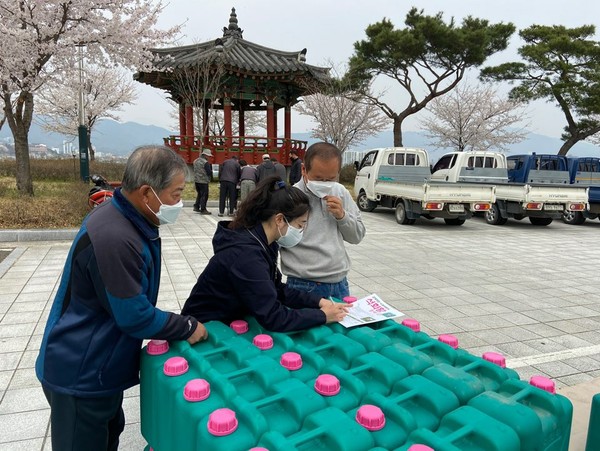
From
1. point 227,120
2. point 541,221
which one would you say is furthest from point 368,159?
point 227,120

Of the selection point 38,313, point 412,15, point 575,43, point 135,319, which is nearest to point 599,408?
point 135,319

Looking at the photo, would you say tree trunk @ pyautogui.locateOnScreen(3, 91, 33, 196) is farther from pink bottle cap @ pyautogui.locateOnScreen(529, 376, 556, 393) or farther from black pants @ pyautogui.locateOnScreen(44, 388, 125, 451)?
pink bottle cap @ pyautogui.locateOnScreen(529, 376, 556, 393)

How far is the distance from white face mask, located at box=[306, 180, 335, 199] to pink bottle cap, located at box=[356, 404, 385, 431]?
4.96 feet

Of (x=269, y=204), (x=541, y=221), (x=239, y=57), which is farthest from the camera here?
(x=239, y=57)

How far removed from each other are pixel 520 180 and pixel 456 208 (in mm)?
4892

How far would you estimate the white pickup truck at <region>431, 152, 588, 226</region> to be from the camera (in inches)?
424

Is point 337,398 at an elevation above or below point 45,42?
below

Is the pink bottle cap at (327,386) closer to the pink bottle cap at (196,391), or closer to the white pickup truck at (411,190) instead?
the pink bottle cap at (196,391)

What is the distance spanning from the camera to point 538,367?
11.1 feet

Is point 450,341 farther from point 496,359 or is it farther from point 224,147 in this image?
point 224,147

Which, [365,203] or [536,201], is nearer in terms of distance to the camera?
[536,201]

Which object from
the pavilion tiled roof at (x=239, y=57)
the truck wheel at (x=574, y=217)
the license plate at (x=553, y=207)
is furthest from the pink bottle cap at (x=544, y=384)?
the pavilion tiled roof at (x=239, y=57)

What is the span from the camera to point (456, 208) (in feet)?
34.1

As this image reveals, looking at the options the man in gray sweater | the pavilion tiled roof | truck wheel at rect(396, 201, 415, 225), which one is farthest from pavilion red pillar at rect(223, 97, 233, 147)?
the man in gray sweater
